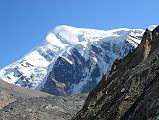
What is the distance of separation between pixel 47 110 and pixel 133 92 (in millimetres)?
65913

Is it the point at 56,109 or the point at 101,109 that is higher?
the point at 101,109

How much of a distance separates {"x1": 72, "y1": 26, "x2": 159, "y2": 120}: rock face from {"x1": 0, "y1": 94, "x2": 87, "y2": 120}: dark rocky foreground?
1583 inches

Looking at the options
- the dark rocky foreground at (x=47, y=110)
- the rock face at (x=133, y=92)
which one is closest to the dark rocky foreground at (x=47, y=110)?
the dark rocky foreground at (x=47, y=110)

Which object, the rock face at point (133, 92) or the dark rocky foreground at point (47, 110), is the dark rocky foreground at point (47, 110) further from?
the rock face at point (133, 92)

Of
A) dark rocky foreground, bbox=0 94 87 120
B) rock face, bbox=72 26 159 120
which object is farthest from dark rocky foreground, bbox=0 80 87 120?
rock face, bbox=72 26 159 120

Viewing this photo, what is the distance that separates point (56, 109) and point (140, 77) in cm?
6704

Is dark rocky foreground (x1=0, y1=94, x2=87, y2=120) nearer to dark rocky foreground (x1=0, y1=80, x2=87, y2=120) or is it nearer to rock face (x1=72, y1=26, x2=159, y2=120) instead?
dark rocky foreground (x1=0, y1=80, x2=87, y2=120)

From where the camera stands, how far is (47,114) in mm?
91438

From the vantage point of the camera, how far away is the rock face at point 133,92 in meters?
25.8

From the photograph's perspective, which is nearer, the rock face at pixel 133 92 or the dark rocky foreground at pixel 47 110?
the rock face at pixel 133 92

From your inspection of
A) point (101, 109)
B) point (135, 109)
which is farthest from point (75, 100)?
point (135, 109)

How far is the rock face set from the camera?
84.6 ft

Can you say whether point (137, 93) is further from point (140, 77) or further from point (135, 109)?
point (135, 109)

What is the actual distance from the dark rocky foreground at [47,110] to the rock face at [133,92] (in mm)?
40217
